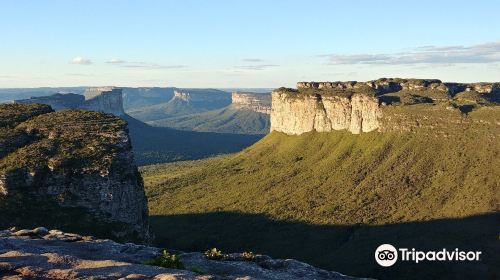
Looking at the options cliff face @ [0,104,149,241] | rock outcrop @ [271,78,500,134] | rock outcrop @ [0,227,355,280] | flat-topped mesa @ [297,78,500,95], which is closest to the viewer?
rock outcrop @ [0,227,355,280]

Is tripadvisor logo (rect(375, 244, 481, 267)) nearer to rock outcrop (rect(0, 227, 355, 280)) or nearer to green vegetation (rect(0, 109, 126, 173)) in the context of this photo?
green vegetation (rect(0, 109, 126, 173))

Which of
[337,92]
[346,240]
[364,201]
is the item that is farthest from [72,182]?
[337,92]

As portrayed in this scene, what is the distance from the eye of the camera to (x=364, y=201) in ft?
399

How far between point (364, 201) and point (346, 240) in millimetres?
18341

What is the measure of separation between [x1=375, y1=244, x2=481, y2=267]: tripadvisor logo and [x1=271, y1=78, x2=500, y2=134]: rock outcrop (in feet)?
185

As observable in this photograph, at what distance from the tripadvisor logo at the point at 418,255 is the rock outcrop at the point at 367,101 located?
56421 mm

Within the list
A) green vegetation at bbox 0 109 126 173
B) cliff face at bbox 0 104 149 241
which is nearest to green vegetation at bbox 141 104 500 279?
green vegetation at bbox 0 109 126 173

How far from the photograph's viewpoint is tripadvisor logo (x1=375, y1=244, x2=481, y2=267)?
85787 millimetres

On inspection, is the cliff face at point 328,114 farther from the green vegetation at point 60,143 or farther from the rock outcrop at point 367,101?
the green vegetation at point 60,143

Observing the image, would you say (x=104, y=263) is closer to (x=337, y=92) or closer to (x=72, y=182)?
(x=72, y=182)

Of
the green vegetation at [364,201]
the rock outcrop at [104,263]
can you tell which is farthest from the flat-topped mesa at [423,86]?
the rock outcrop at [104,263]

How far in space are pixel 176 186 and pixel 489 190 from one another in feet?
309

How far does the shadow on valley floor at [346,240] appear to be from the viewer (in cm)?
8675

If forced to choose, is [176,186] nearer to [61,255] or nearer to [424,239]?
[424,239]
